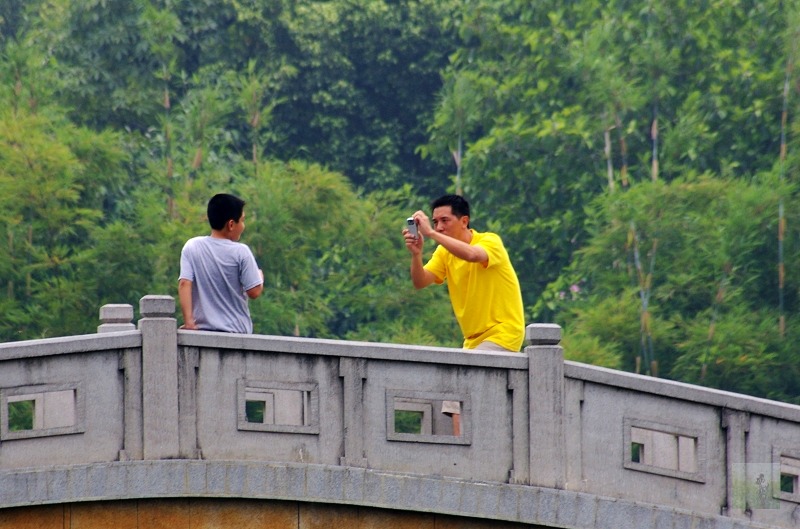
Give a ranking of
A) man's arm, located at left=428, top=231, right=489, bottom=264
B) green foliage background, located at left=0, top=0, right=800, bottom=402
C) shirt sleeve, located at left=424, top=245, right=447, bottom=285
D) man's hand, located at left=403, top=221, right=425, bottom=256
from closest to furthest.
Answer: man's arm, located at left=428, top=231, right=489, bottom=264
man's hand, located at left=403, top=221, right=425, bottom=256
shirt sleeve, located at left=424, top=245, right=447, bottom=285
green foliage background, located at left=0, top=0, right=800, bottom=402

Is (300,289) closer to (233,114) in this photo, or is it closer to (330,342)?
(233,114)

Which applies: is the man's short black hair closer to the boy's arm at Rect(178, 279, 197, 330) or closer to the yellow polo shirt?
the yellow polo shirt

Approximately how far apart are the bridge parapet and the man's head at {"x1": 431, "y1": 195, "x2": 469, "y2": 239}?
0.58 m

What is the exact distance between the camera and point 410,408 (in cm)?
784

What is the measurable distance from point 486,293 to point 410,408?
0.75 metres

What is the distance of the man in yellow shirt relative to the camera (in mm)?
7516

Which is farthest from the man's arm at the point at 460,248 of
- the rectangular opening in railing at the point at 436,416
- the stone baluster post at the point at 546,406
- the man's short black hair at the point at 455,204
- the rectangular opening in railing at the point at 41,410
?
the rectangular opening in railing at the point at 41,410

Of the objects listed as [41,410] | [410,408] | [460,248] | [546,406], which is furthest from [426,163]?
[460,248]

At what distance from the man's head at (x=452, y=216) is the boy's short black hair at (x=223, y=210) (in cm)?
96

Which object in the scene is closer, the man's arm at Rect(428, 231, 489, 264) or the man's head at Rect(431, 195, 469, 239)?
the man's arm at Rect(428, 231, 489, 264)

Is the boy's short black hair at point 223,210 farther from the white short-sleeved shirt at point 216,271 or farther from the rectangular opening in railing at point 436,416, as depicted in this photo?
the rectangular opening in railing at point 436,416

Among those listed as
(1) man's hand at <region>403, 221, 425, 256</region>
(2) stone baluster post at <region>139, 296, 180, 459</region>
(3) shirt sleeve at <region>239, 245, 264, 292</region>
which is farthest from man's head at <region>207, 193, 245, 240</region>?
(1) man's hand at <region>403, 221, 425, 256</region>

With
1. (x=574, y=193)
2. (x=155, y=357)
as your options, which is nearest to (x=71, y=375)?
(x=155, y=357)

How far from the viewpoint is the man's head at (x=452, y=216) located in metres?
7.55
